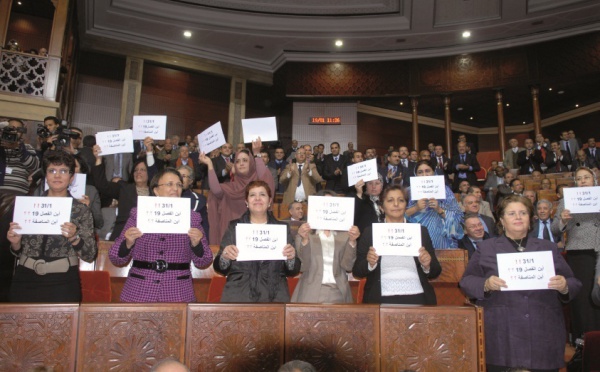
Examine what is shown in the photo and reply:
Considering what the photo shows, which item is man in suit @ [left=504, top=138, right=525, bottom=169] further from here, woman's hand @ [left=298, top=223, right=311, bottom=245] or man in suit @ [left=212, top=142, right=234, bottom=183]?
woman's hand @ [left=298, top=223, right=311, bottom=245]

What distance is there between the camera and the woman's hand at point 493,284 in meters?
2.31

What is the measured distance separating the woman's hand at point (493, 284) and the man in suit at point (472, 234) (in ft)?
5.50

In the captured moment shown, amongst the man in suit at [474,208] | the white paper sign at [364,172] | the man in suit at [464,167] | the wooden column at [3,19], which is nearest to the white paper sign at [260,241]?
the white paper sign at [364,172]

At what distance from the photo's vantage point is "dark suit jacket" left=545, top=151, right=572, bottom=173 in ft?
31.4

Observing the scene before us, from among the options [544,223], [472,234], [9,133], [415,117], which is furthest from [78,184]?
[415,117]

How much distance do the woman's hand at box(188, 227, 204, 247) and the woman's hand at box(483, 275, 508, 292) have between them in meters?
1.59

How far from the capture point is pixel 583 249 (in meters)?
3.86

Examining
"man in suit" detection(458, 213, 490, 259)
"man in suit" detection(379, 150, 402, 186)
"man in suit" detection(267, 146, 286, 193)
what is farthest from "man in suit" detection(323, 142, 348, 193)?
"man in suit" detection(458, 213, 490, 259)

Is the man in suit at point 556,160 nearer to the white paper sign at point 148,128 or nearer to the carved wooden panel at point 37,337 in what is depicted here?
the white paper sign at point 148,128

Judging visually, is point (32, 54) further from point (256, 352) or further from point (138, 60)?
point (256, 352)

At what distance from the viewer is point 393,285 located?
276 cm

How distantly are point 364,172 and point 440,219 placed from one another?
82cm

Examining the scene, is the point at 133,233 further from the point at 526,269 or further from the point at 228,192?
the point at 526,269

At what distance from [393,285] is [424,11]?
386 inches
